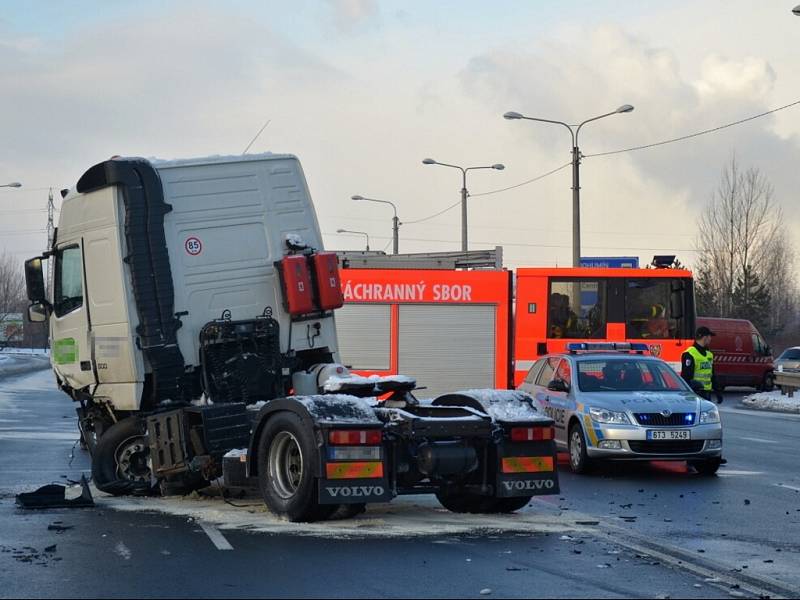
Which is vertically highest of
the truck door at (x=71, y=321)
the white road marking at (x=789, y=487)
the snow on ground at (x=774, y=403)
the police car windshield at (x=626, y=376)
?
the truck door at (x=71, y=321)

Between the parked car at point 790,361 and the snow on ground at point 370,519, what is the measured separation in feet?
109

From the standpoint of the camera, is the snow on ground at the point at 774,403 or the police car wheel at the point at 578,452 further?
the snow on ground at the point at 774,403

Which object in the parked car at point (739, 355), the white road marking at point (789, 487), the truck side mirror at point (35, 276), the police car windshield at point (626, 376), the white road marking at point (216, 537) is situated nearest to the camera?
the white road marking at point (216, 537)

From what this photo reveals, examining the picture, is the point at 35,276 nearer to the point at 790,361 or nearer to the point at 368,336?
the point at 368,336

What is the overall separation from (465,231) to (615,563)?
41623mm

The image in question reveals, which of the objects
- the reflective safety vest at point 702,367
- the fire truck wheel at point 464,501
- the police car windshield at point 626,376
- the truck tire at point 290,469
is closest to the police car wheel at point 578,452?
the police car windshield at point 626,376

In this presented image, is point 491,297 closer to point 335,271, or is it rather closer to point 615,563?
point 335,271

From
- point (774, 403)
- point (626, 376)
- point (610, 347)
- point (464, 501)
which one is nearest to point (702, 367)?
point (610, 347)

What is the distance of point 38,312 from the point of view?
13117mm

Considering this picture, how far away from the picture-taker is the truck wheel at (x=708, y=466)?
1492cm

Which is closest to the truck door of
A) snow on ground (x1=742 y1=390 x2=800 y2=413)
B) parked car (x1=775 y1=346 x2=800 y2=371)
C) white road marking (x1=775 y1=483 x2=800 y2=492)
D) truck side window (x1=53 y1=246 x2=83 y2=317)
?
truck side window (x1=53 y1=246 x2=83 y2=317)

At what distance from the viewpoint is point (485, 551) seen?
27.8ft

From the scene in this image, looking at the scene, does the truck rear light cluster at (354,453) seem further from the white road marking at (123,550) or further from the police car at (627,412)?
the police car at (627,412)

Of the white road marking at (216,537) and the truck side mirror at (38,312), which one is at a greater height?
the truck side mirror at (38,312)
